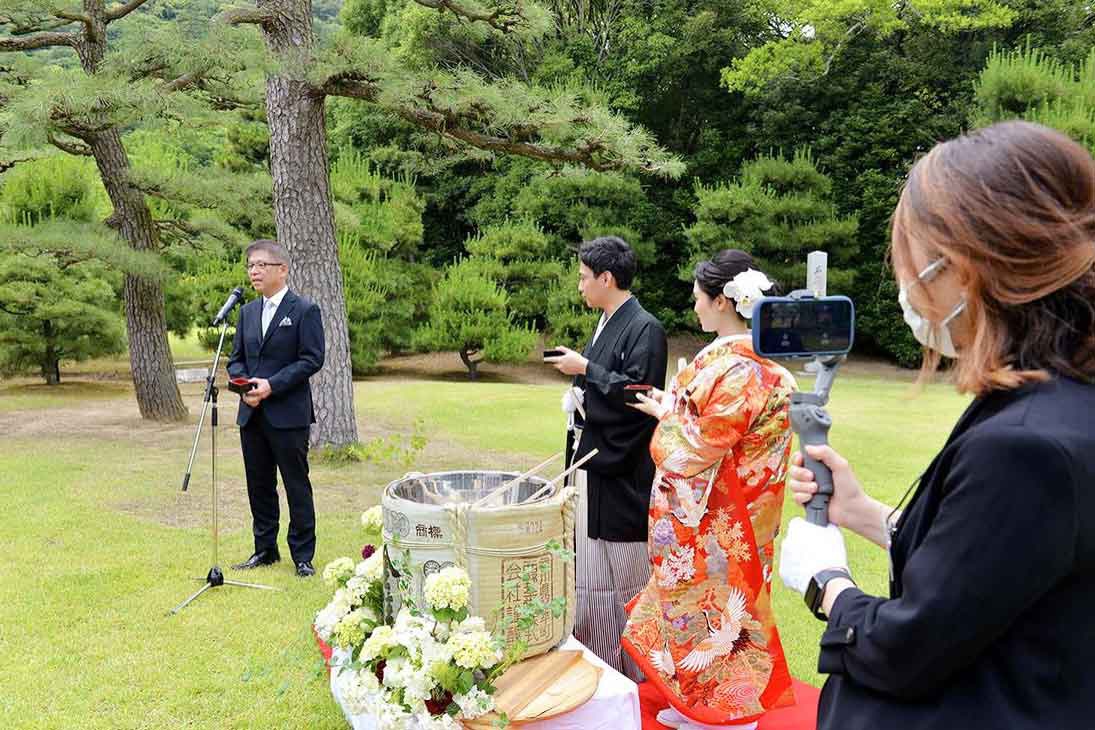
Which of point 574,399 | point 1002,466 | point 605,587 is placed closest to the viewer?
point 1002,466

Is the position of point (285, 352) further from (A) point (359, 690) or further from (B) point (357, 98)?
(B) point (357, 98)

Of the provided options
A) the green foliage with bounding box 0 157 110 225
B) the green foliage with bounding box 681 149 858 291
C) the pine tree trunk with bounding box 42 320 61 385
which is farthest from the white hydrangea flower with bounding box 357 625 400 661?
the green foliage with bounding box 681 149 858 291

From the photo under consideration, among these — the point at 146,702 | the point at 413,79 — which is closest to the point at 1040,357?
the point at 146,702

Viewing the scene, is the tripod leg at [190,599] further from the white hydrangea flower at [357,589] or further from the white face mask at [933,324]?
the white face mask at [933,324]

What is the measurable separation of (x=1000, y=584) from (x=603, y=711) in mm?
1581

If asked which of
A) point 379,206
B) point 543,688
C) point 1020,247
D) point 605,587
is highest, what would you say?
point 379,206

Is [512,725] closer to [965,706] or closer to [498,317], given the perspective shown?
[965,706]

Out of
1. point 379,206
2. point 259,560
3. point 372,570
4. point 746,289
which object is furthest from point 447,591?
point 379,206

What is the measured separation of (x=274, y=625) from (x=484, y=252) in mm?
14144

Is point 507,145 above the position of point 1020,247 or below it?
above

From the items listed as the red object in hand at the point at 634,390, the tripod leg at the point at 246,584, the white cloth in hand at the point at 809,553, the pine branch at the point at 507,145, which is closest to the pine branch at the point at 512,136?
the pine branch at the point at 507,145

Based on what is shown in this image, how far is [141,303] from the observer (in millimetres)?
9648

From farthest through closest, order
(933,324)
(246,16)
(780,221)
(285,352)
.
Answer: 1. (780,221)
2. (246,16)
3. (285,352)
4. (933,324)

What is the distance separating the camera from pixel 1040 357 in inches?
39.2
